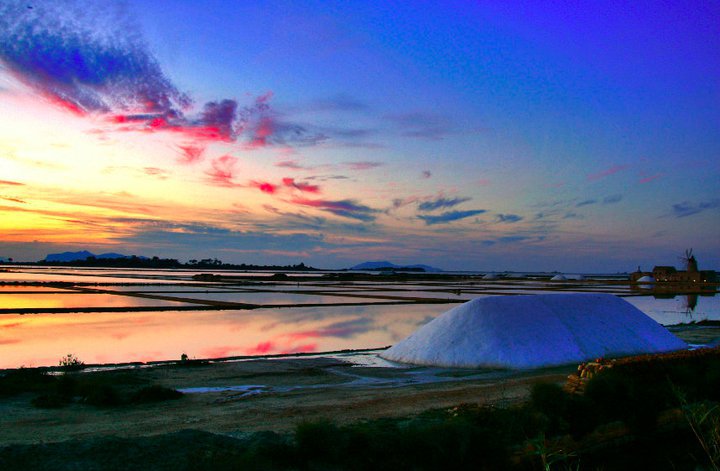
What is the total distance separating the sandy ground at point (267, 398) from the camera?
8096mm

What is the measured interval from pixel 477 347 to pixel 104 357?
978cm

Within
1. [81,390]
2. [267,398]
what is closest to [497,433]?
[267,398]

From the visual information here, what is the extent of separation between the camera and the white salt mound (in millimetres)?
14570

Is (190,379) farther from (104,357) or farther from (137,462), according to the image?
(137,462)

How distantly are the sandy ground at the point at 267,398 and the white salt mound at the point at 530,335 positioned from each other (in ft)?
2.50

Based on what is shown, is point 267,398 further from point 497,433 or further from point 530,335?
point 530,335

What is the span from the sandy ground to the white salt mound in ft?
2.50

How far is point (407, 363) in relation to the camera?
14859 mm

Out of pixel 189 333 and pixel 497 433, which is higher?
pixel 497 433

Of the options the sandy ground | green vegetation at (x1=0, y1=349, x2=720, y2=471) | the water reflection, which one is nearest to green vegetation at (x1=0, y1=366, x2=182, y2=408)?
green vegetation at (x1=0, y1=349, x2=720, y2=471)

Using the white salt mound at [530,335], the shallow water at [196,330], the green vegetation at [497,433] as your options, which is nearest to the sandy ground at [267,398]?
the green vegetation at [497,433]

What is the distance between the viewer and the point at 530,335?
1506cm

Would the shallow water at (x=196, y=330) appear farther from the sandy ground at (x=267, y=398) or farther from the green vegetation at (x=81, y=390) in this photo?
the green vegetation at (x=81, y=390)

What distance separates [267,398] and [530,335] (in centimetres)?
773
